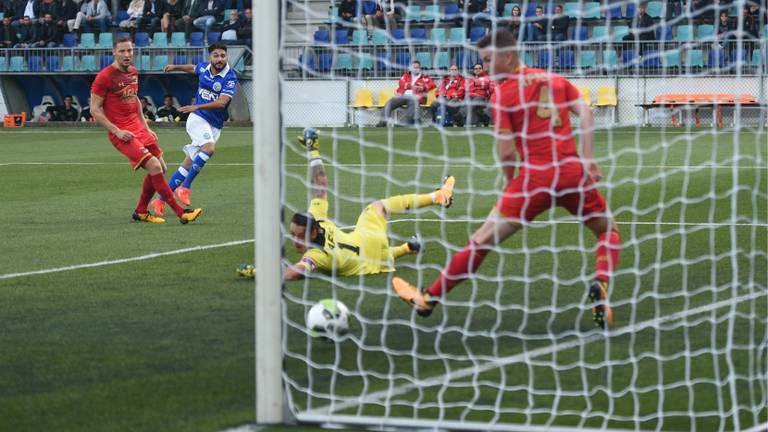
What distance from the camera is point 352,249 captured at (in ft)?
29.9

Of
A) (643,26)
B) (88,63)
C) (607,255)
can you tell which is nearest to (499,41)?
(607,255)

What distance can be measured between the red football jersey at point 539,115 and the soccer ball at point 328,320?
1333 millimetres

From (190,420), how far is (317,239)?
347 cm

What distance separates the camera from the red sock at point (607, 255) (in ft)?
24.1

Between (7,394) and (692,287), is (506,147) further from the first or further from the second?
(7,394)

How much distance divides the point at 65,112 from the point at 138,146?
24056mm

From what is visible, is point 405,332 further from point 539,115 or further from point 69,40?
point 69,40

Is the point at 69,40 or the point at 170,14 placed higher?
the point at 170,14

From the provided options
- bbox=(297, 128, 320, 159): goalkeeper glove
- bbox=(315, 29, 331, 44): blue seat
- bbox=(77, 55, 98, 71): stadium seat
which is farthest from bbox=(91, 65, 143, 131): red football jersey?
bbox=(77, 55, 98, 71): stadium seat

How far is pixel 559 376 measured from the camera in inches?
241

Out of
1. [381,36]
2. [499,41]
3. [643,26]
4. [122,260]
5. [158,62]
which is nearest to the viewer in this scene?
[499,41]

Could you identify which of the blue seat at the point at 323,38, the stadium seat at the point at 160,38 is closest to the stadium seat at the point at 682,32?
the blue seat at the point at 323,38

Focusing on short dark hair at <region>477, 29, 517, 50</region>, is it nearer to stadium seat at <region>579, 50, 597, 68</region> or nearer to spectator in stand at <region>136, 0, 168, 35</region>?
stadium seat at <region>579, 50, 597, 68</region>

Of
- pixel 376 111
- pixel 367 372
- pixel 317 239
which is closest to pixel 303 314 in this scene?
pixel 317 239
